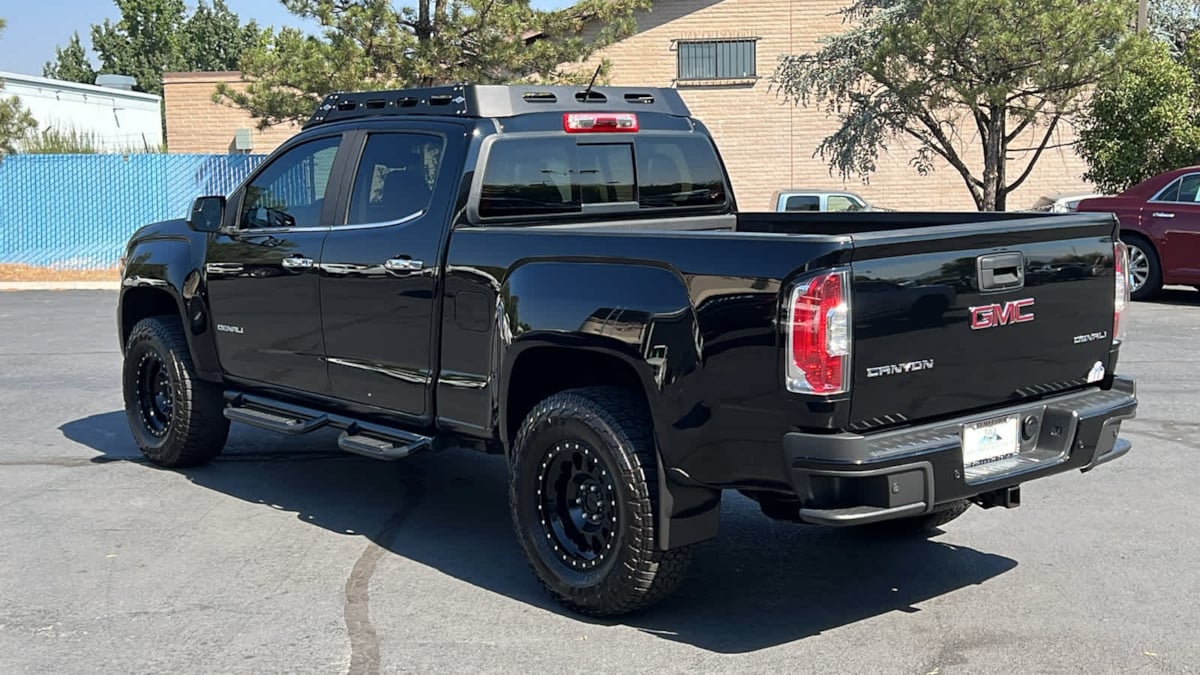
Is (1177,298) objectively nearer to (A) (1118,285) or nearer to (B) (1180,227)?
(B) (1180,227)

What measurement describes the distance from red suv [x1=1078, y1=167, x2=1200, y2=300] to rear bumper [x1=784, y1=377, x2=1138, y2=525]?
10.9 m

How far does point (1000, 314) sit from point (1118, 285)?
0.84 meters

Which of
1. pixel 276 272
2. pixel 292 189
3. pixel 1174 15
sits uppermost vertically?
pixel 1174 15

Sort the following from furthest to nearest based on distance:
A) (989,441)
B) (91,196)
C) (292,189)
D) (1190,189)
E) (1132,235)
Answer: (91,196)
(1132,235)
(1190,189)
(292,189)
(989,441)

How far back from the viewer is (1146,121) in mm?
18953

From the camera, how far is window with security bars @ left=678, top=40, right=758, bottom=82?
28000mm

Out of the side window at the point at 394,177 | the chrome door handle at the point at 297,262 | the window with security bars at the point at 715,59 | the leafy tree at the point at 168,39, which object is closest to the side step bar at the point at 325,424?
the chrome door handle at the point at 297,262

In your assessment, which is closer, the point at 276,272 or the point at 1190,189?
the point at 276,272

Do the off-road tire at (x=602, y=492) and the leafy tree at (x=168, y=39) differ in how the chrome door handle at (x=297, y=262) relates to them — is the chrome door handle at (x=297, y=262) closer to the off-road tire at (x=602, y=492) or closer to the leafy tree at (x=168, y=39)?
the off-road tire at (x=602, y=492)

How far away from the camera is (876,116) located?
21.6 metres

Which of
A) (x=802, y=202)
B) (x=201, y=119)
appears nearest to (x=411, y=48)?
(x=802, y=202)

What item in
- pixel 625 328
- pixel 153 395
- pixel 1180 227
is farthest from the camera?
pixel 1180 227

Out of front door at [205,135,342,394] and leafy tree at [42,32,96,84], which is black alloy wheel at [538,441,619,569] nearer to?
front door at [205,135,342,394]

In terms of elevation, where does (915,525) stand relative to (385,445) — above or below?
below
